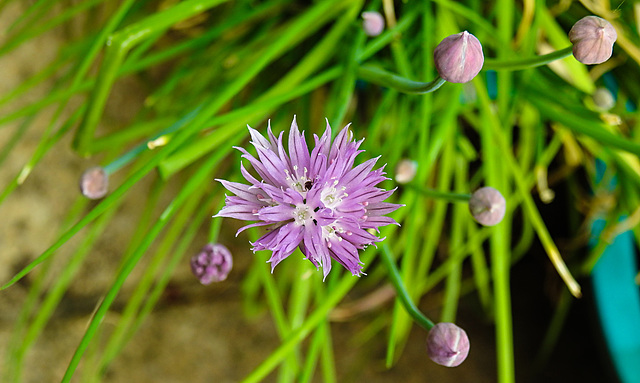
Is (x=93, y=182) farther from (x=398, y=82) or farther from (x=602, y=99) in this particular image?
(x=602, y=99)

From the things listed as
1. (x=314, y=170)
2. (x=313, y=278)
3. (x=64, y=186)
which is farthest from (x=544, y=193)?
(x=64, y=186)

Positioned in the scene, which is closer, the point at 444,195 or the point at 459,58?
the point at 459,58

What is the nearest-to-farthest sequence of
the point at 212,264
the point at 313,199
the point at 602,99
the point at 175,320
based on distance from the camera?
the point at 313,199 < the point at 212,264 < the point at 602,99 < the point at 175,320

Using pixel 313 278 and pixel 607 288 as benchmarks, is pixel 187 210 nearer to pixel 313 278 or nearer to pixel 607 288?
pixel 313 278

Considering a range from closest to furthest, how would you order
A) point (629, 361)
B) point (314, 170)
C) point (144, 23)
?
point (314, 170) < point (144, 23) < point (629, 361)

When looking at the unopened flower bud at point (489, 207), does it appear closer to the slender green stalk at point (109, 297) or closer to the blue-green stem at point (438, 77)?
the blue-green stem at point (438, 77)

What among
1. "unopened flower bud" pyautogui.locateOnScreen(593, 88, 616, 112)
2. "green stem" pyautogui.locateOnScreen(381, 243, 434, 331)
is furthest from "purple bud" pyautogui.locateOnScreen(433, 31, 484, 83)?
"unopened flower bud" pyautogui.locateOnScreen(593, 88, 616, 112)

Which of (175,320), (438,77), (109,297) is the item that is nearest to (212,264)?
(109,297)

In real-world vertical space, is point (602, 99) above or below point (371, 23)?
below
